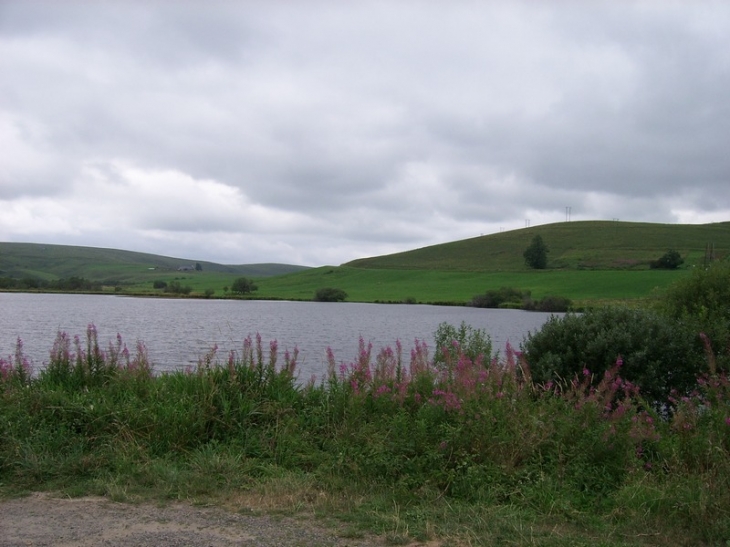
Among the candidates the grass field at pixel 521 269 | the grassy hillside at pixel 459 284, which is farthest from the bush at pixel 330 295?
the grassy hillside at pixel 459 284

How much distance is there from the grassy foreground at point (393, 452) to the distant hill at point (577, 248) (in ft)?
385

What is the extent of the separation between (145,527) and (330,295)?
105483 millimetres

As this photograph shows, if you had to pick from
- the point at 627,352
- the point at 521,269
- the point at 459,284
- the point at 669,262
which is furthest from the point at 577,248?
the point at 627,352

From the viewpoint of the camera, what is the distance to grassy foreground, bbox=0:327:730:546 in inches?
215

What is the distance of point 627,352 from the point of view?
12859mm

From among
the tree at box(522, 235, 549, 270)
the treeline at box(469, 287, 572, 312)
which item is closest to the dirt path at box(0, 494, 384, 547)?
the treeline at box(469, 287, 572, 312)

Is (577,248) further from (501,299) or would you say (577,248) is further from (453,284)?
(501,299)

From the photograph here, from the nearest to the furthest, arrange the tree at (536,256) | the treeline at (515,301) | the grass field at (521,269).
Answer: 1. the treeline at (515,301)
2. the grass field at (521,269)
3. the tree at (536,256)

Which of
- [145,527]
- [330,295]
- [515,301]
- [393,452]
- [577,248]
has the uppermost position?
[577,248]

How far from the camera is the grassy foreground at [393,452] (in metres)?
5.45

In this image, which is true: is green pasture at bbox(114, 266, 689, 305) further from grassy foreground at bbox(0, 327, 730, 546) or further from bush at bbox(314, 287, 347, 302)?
grassy foreground at bbox(0, 327, 730, 546)

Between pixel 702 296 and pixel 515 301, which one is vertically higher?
pixel 702 296

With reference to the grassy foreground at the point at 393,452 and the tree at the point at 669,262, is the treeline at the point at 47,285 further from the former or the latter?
the grassy foreground at the point at 393,452

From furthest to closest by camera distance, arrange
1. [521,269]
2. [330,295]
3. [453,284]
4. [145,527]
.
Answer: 1. [521,269]
2. [453,284]
3. [330,295]
4. [145,527]
